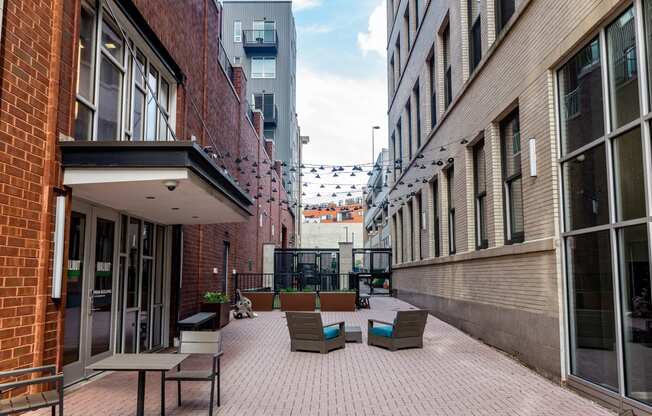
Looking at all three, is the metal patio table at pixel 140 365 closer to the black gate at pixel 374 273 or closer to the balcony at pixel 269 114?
the black gate at pixel 374 273

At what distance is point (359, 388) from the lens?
25.6 feet

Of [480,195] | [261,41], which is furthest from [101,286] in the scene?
[261,41]

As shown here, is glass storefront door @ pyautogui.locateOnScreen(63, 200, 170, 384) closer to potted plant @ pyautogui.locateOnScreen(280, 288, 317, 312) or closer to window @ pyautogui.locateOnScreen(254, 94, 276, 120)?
potted plant @ pyautogui.locateOnScreen(280, 288, 317, 312)

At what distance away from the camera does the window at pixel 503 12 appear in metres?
10.9

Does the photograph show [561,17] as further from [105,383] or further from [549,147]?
[105,383]

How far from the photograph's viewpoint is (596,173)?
710 centimetres

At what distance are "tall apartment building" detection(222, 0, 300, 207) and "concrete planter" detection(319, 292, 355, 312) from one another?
75.5 ft

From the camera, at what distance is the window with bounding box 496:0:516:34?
10862 mm

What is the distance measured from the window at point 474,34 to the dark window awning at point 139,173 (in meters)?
7.50

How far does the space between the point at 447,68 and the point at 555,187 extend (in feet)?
30.1

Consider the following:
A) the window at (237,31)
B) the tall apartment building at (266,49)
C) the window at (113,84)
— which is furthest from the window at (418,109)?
the window at (237,31)

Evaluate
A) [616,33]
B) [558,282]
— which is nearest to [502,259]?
[558,282]

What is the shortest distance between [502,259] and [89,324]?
24.0 ft

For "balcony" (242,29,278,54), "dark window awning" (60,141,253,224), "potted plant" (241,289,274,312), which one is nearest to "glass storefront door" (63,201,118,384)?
"dark window awning" (60,141,253,224)
